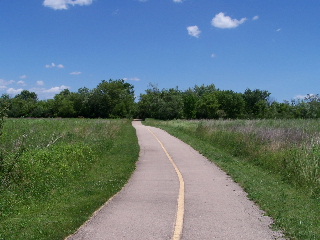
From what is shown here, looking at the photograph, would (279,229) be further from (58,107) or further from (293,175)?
(58,107)

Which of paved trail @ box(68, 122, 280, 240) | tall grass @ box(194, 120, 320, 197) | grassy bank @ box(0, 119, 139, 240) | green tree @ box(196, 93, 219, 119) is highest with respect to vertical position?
green tree @ box(196, 93, 219, 119)

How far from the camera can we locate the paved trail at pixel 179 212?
6516 millimetres

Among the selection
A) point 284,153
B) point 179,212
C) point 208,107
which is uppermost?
point 208,107

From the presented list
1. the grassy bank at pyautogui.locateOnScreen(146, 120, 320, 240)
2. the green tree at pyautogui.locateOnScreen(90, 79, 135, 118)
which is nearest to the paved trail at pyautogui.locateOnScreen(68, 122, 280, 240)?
the grassy bank at pyautogui.locateOnScreen(146, 120, 320, 240)

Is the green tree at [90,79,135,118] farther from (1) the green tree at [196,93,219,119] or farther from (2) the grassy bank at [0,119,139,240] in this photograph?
(2) the grassy bank at [0,119,139,240]

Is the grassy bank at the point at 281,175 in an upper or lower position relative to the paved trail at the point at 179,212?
upper

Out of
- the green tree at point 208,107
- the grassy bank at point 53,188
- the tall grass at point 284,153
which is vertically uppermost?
the green tree at point 208,107

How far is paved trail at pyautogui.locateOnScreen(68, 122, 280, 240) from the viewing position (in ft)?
21.4

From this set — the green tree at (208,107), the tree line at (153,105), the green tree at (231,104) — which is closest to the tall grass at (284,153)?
the tree line at (153,105)

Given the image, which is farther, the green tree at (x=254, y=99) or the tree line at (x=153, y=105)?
the green tree at (x=254, y=99)

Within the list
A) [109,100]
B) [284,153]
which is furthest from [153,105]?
[284,153]

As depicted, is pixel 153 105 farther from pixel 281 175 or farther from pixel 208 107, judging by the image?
pixel 281 175

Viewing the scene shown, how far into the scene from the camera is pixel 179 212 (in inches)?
318

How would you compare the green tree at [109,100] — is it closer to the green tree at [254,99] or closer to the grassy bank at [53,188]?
the green tree at [254,99]
